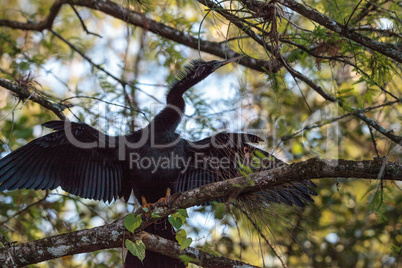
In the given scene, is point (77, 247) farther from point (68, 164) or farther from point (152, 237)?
point (68, 164)

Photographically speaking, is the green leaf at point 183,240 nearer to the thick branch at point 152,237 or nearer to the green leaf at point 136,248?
the thick branch at point 152,237

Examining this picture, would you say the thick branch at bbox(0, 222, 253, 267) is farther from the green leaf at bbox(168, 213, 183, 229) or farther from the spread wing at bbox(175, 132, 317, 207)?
the spread wing at bbox(175, 132, 317, 207)

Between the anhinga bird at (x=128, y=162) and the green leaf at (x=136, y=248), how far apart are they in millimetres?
648

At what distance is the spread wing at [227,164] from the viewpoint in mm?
3537

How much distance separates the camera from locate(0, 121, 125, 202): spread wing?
12.6ft

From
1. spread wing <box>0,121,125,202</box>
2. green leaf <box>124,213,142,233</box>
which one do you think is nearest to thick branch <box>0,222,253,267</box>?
green leaf <box>124,213,142,233</box>

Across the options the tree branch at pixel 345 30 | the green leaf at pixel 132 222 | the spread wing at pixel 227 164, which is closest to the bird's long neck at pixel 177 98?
the spread wing at pixel 227 164

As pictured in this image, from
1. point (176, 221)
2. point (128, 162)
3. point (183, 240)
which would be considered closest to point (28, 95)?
point (128, 162)

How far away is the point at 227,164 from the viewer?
4.08 meters

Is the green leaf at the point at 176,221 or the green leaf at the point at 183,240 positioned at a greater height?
the green leaf at the point at 176,221

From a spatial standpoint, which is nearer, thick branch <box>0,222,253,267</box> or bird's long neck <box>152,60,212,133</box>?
thick branch <box>0,222,253,267</box>

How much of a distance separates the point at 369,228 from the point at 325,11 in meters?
2.58

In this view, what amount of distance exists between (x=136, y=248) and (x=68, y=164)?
4.50 feet

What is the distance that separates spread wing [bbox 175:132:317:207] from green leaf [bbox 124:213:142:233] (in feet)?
2.57
